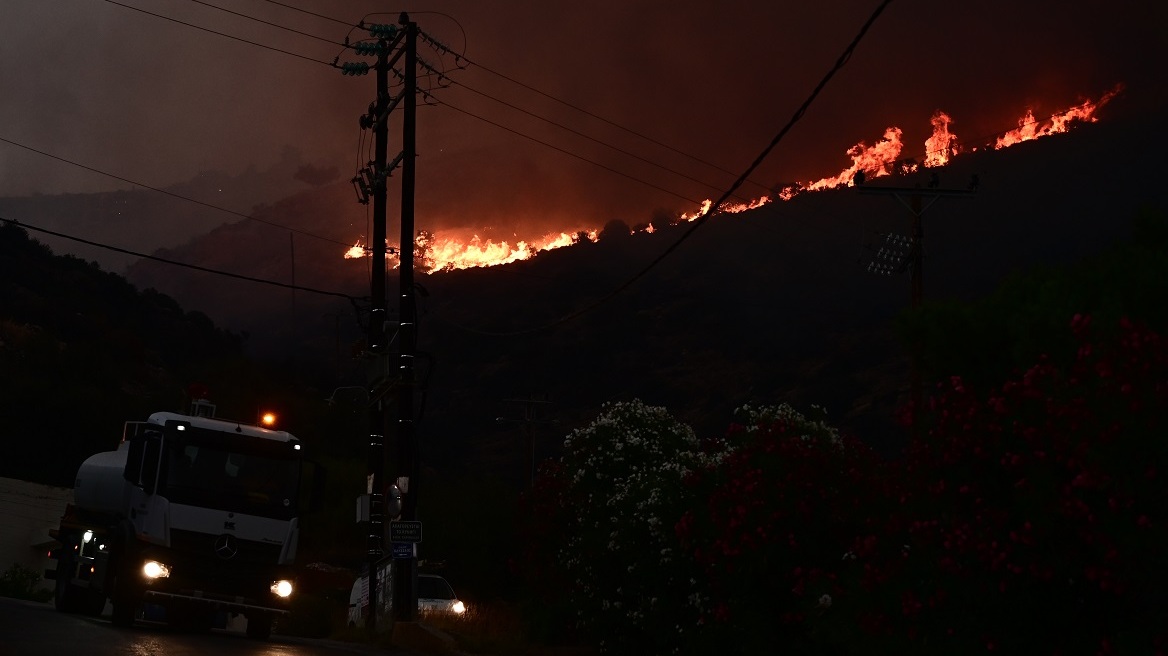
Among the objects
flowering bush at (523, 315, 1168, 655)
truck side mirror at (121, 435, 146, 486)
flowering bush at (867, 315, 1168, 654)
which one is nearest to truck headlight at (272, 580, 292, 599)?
truck side mirror at (121, 435, 146, 486)

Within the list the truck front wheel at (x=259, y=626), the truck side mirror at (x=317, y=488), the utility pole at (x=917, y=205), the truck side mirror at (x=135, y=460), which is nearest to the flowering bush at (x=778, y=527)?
the truck side mirror at (x=317, y=488)

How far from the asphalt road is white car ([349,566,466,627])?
1973 millimetres

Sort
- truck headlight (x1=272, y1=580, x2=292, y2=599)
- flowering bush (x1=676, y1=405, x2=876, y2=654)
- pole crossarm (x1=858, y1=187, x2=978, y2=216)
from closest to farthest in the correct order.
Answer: flowering bush (x1=676, y1=405, x2=876, y2=654)
truck headlight (x1=272, y1=580, x2=292, y2=599)
pole crossarm (x1=858, y1=187, x2=978, y2=216)

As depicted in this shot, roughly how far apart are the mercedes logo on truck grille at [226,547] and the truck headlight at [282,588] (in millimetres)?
1064

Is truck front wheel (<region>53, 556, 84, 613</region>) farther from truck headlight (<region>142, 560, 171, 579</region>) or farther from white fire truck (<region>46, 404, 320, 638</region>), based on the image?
truck headlight (<region>142, 560, 171, 579</region>)

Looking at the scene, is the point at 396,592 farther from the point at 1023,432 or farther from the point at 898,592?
the point at 1023,432

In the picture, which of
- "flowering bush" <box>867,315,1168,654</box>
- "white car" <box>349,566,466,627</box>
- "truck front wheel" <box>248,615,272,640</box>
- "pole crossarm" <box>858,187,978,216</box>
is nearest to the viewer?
"flowering bush" <box>867,315,1168,654</box>

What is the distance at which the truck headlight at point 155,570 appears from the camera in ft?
72.8

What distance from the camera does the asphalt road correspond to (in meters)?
16.5

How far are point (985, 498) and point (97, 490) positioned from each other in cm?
1785

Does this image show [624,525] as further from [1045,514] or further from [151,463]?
[1045,514]

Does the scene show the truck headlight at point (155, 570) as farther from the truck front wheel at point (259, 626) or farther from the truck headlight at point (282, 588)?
the truck front wheel at point (259, 626)

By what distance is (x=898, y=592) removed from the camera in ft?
43.6

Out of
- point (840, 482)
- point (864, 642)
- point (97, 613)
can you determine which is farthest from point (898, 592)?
point (97, 613)
